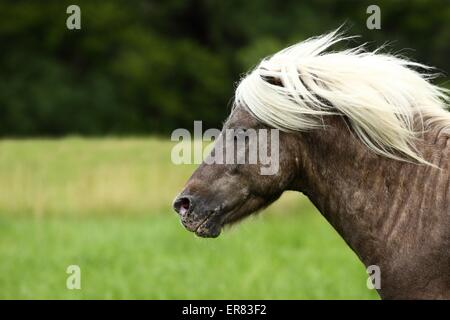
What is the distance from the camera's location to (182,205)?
423 cm

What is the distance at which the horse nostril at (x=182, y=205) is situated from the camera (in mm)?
4211

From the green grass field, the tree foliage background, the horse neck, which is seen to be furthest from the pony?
the tree foliage background

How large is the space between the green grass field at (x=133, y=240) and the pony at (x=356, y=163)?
372 millimetres

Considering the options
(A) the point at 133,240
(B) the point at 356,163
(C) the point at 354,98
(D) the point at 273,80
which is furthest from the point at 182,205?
(A) the point at 133,240

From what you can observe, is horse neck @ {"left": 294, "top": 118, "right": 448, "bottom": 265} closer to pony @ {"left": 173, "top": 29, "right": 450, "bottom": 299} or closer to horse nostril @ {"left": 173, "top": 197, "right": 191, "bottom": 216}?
pony @ {"left": 173, "top": 29, "right": 450, "bottom": 299}

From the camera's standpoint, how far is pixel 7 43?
33.2 meters

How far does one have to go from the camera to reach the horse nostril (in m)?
4.21

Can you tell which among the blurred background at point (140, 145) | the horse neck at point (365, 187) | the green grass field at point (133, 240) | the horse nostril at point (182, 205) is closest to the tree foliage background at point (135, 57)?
the blurred background at point (140, 145)

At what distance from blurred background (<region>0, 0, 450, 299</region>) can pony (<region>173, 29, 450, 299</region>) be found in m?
0.42

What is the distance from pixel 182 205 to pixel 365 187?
102cm

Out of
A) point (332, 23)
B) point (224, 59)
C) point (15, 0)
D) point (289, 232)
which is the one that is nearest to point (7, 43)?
point (15, 0)

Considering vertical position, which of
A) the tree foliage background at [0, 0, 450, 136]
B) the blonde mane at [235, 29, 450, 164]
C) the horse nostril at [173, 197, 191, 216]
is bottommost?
the horse nostril at [173, 197, 191, 216]

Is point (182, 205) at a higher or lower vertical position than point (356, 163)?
lower

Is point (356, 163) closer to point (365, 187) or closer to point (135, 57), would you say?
point (365, 187)
